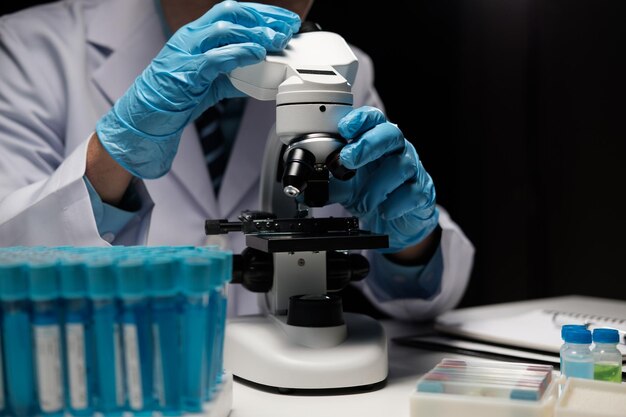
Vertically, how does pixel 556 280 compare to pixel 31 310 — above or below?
below

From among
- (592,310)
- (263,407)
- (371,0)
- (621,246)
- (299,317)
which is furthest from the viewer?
(621,246)

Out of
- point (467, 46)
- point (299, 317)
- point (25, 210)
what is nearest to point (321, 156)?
point (299, 317)

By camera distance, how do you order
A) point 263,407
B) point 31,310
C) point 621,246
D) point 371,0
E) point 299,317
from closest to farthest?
point 31,310 < point 263,407 < point 299,317 < point 371,0 < point 621,246

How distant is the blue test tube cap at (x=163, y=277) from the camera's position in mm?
826

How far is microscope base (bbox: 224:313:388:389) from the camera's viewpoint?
1.07m

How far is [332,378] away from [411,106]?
2.01 metres

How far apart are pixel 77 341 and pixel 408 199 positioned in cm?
71

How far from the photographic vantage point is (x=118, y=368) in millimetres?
843

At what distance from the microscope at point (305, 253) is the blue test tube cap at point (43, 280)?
1.10 ft

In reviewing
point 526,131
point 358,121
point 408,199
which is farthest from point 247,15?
point 526,131

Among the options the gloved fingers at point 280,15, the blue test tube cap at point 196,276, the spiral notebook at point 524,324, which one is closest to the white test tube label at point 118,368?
the blue test tube cap at point 196,276

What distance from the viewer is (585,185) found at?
3061mm

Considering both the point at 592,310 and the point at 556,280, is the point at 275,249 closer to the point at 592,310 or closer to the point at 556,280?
the point at 592,310

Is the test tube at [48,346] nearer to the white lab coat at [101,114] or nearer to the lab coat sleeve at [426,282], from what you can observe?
the white lab coat at [101,114]
